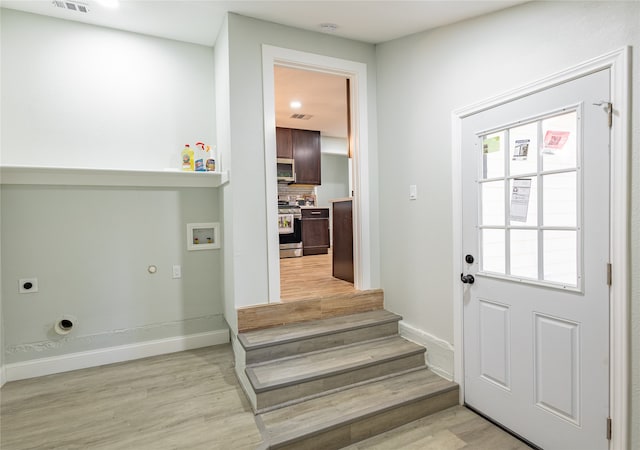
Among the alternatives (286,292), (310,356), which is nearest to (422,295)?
(310,356)

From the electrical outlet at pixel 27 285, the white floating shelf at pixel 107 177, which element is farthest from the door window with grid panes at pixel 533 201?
the electrical outlet at pixel 27 285

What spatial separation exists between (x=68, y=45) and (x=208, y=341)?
9.66 ft

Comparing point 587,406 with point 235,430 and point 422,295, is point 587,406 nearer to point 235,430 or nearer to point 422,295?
point 422,295

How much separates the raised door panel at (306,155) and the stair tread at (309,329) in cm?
412

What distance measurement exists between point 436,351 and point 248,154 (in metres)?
2.22

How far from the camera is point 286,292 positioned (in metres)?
3.12

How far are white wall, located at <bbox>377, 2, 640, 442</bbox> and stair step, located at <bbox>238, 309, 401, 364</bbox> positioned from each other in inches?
10.6

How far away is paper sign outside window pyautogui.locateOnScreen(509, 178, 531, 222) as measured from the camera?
6.24 feet

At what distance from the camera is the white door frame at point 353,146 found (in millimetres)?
2652

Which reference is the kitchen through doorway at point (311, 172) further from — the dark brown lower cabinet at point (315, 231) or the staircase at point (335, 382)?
the staircase at point (335, 382)

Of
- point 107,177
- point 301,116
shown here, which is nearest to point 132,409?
point 107,177

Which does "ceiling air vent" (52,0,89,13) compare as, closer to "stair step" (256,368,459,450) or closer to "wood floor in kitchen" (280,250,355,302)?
"wood floor in kitchen" (280,250,355,302)

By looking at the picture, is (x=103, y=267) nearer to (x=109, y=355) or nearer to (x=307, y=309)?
(x=109, y=355)

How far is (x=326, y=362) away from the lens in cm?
235
